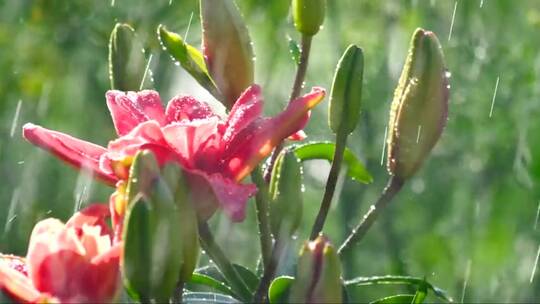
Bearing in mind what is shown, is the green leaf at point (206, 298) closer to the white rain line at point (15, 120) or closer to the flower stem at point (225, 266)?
the flower stem at point (225, 266)

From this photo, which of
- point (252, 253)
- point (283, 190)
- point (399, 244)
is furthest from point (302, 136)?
point (252, 253)

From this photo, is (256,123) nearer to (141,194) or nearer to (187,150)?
(187,150)

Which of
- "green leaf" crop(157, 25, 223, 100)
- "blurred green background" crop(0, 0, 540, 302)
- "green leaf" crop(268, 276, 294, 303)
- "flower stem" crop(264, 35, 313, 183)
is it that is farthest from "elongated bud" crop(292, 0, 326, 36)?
"blurred green background" crop(0, 0, 540, 302)

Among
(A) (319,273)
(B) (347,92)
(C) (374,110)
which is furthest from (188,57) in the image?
(C) (374,110)

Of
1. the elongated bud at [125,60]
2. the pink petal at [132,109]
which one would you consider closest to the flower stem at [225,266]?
the pink petal at [132,109]

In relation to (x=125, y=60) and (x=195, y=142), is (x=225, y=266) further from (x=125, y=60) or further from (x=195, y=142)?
(x=125, y=60)

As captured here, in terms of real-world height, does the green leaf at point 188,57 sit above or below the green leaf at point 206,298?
above

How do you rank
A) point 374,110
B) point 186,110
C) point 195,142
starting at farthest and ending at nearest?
1. point 374,110
2. point 186,110
3. point 195,142
